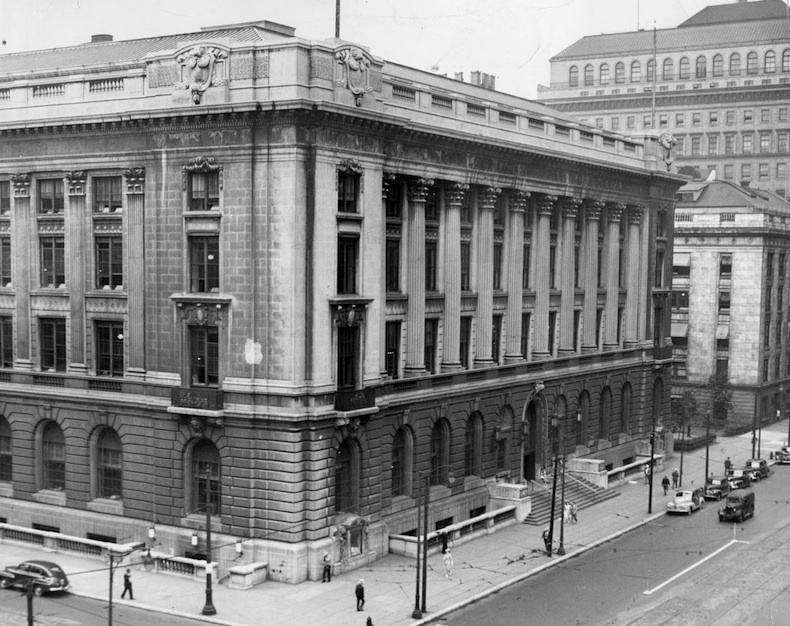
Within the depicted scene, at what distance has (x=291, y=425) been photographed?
56.1 meters

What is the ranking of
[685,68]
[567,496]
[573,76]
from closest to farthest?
[567,496]
[685,68]
[573,76]

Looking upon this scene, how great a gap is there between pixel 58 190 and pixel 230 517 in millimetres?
19965

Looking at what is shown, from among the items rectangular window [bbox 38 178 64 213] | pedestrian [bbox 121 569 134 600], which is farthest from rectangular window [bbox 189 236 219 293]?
pedestrian [bbox 121 569 134 600]

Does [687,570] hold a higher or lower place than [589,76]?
lower

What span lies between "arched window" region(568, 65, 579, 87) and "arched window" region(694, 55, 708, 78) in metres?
15.3

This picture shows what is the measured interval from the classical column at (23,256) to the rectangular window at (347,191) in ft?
57.1

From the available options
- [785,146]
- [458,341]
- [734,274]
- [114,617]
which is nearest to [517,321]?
[458,341]

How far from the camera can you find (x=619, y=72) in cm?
14775

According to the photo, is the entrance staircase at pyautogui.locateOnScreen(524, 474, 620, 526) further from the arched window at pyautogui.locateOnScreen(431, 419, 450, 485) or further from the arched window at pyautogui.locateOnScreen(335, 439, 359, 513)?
the arched window at pyautogui.locateOnScreen(335, 439, 359, 513)

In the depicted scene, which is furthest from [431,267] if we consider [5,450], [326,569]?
[5,450]

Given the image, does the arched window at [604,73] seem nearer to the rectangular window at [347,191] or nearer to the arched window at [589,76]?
the arched window at [589,76]

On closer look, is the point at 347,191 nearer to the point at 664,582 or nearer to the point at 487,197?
the point at 487,197

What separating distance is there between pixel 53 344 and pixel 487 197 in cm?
2700

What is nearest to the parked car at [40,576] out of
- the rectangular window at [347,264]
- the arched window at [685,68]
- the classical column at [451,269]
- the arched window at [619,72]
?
the rectangular window at [347,264]
